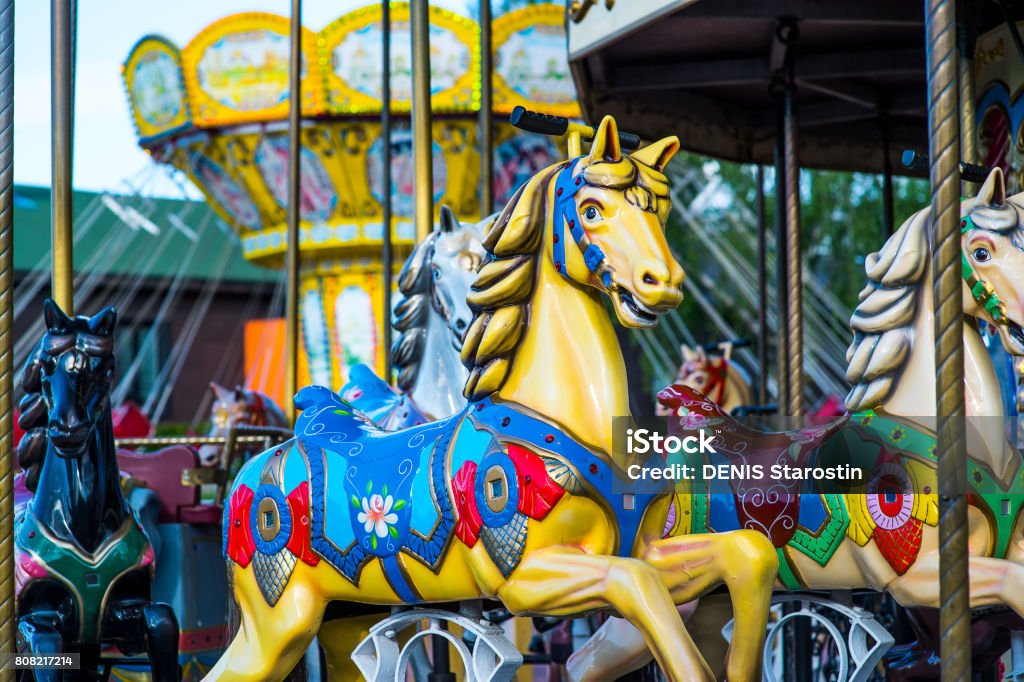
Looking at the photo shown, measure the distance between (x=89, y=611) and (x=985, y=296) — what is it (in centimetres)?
265

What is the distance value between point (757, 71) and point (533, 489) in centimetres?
421

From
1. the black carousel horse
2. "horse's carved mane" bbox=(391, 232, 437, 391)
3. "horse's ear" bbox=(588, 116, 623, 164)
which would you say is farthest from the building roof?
"horse's ear" bbox=(588, 116, 623, 164)

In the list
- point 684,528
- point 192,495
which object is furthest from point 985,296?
point 192,495

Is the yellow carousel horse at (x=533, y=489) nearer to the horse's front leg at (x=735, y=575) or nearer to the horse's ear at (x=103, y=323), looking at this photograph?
the horse's front leg at (x=735, y=575)

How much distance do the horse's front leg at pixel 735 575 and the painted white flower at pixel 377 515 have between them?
62 centimetres

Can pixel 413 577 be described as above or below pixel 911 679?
above

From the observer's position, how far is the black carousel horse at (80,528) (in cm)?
398

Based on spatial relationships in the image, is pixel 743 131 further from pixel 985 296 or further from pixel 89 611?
pixel 89 611

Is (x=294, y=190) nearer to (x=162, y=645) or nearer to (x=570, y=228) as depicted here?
(x=162, y=645)

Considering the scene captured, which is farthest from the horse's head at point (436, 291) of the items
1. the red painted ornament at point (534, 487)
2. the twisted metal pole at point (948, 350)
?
the twisted metal pole at point (948, 350)

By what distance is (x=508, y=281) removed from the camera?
323 centimetres

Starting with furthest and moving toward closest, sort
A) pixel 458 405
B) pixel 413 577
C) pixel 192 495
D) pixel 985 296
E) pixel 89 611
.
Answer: pixel 192 495 → pixel 458 405 → pixel 89 611 → pixel 985 296 → pixel 413 577

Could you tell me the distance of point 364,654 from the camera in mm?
3479

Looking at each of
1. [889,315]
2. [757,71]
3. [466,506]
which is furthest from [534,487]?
[757,71]
